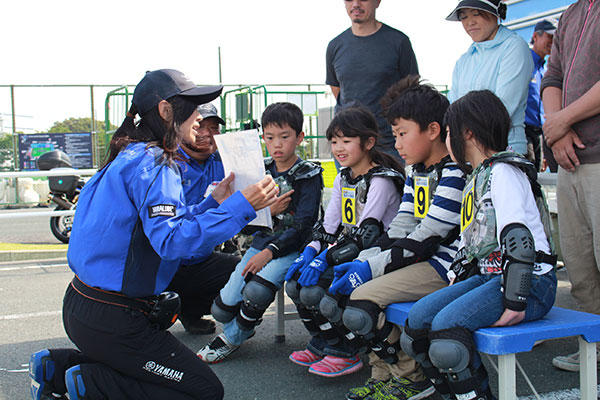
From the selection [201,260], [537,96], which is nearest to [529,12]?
[537,96]

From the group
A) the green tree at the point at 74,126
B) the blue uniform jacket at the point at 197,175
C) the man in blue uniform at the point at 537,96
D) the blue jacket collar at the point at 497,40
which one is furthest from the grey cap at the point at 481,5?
the green tree at the point at 74,126

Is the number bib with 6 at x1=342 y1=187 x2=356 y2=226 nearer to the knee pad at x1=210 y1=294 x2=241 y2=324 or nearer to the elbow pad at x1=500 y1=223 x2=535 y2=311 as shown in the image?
the knee pad at x1=210 y1=294 x2=241 y2=324

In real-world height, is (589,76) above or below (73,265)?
above

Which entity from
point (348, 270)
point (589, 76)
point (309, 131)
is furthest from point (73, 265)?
point (309, 131)

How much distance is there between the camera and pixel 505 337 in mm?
1961

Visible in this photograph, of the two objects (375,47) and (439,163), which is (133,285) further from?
(375,47)

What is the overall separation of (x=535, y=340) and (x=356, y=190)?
1.46 m

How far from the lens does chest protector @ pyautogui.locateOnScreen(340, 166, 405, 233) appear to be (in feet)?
10.5

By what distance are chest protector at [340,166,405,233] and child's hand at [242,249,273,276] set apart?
48 centimetres

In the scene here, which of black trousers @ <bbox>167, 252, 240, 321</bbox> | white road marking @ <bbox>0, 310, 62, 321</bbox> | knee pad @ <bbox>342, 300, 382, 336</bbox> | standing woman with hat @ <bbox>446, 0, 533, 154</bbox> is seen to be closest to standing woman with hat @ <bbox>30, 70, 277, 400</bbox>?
knee pad @ <bbox>342, 300, 382, 336</bbox>

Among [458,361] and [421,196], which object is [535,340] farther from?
[421,196]

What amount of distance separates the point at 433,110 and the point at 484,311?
1201 mm

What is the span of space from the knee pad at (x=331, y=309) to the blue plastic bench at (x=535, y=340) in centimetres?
84

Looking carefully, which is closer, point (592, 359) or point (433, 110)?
point (592, 359)
